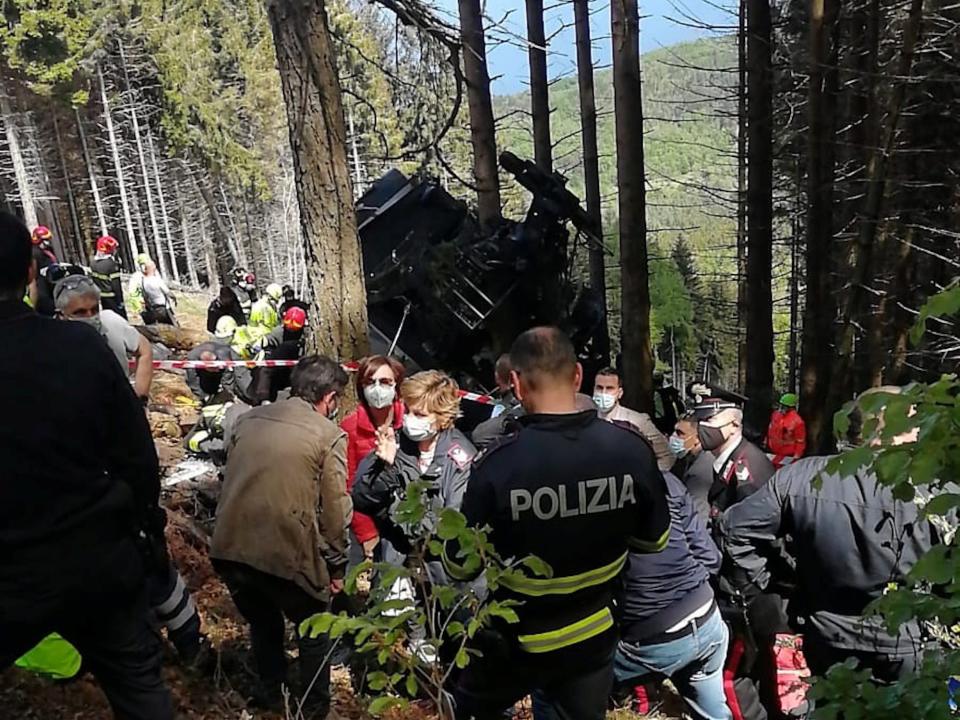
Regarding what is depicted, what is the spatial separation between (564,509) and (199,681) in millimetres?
2293

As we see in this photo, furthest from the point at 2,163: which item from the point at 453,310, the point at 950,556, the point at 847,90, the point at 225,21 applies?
the point at 950,556

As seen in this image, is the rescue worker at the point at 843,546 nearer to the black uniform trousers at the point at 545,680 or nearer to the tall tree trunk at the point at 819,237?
the black uniform trousers at the point at 545,680

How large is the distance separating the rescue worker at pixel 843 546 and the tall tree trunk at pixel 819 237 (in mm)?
6838

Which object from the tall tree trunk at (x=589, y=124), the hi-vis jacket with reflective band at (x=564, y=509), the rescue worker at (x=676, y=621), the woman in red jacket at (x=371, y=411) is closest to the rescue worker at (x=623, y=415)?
the rescue worker at (x=676, y=621)

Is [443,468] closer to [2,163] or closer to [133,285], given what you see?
[133,285]

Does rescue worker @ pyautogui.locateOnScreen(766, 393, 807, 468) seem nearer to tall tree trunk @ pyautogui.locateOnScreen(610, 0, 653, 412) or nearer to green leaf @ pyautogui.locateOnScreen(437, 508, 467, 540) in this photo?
tall tree trunk @ pyautogui.locateOnScreen(610, 0, 653, 412)

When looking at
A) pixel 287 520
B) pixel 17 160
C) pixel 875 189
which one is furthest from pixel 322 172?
pixel 17 160

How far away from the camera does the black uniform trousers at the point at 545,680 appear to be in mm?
2549

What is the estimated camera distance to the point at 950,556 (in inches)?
63.3

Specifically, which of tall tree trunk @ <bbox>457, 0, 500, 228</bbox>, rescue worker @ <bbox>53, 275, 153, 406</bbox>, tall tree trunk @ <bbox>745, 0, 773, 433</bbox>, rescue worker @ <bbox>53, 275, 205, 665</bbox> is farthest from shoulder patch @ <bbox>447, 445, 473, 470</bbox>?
tall tree trunk @ <bbox>457, 0, 500, 228</bbox>

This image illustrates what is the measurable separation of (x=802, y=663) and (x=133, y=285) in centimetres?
1399

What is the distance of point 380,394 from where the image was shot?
440cm

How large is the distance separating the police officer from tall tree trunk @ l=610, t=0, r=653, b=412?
5.62m

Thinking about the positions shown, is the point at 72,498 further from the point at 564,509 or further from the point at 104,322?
the point at 104,322
